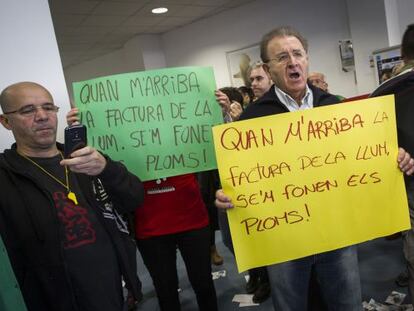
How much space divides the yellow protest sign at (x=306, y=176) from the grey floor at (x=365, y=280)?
1359mm

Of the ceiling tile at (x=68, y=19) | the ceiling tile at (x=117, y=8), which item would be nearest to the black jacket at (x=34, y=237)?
the ceiling tile at (x=117, y=8)

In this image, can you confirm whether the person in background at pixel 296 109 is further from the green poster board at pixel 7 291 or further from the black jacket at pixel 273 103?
the green poster board at pixel 7 291

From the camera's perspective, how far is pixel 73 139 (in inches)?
45.5

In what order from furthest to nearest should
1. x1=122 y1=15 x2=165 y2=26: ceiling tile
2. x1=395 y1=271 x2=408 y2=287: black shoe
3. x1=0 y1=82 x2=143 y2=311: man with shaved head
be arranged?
x1=122 y1=15 x2=165 y2=26: ceiling tile, x1=395 y1=271 x2=408 y2=287: black shoe, x1=0 y1=82 x2=143 y2=311: man with shaved head

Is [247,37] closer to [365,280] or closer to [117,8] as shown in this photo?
[117,8]

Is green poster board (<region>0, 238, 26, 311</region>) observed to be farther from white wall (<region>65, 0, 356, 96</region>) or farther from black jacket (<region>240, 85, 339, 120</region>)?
white wall (<region>65, 0, 356, 96</region>)

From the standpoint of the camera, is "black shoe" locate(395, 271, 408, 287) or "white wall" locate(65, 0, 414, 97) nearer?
"black shoe" locate(395, 271, 408, 287)

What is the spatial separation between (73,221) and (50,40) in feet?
2.98

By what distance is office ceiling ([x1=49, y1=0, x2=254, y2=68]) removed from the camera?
15.8ft

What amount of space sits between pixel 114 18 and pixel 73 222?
4.81 meters

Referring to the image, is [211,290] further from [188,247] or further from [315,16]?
[315,16]

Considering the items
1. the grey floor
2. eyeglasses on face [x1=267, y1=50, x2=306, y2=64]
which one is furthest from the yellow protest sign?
the grey floor

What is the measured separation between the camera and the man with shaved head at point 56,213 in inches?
48.3

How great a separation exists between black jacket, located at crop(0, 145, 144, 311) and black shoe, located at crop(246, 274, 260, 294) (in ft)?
5.32
